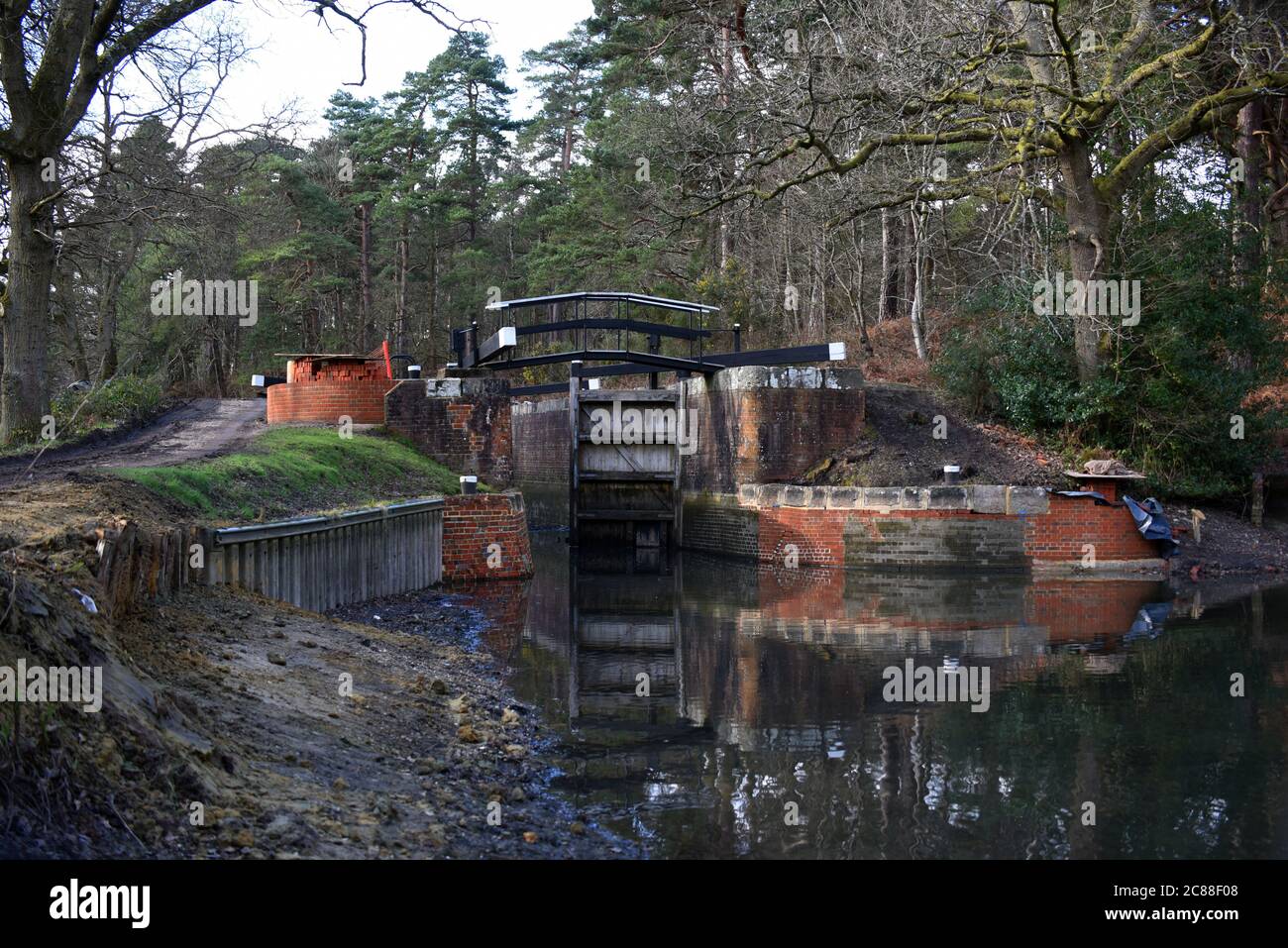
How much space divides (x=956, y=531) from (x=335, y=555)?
33.8ft

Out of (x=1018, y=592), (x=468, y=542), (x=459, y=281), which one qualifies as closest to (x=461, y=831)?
(x=468, y=542)

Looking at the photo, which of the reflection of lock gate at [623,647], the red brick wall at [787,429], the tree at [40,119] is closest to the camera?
the reflection of lock gate at [623,647]

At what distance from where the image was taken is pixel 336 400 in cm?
2094

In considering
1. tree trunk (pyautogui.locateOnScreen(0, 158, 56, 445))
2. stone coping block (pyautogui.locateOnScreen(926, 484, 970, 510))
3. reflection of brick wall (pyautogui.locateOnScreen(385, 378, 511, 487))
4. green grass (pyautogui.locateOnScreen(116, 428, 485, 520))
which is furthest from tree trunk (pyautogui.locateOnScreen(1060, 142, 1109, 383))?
tree trunk (pyautogui.locateOnScreen(0, 158, 56, 445))

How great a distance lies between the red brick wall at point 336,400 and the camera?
20.9 metres

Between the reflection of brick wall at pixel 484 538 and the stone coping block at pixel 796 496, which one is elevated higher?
the stone coping block at pixel 796 496

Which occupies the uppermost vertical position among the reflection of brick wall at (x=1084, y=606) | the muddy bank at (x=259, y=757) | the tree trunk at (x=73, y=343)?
the tree trunk at (x=73, y=343)

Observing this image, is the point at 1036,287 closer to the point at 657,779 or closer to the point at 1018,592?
the point at 1018,592

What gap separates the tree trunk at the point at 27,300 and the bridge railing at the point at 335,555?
395 cm

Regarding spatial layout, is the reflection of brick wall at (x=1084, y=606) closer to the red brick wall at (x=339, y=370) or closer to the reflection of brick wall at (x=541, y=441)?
the red brick wall at (x=339, y=370)

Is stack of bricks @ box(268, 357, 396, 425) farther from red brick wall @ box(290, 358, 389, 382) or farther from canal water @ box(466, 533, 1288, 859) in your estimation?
canal water @ box(466, 533, 1288, 859)

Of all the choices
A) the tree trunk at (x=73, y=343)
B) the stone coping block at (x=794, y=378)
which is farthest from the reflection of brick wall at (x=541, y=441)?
the tree trunk at (x=73, y=343)

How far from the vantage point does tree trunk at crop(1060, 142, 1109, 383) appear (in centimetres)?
1820

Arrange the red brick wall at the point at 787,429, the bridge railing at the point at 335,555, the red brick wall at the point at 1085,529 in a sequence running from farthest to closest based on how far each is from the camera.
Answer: the red brick wall at the point at 787,429, the red brick wall at the point at 1085,529, the bridge railing at the point at 335,555
